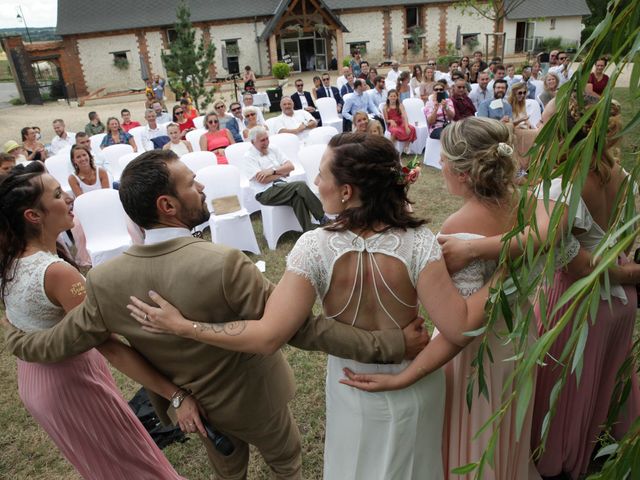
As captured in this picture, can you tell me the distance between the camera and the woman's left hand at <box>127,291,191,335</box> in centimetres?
152

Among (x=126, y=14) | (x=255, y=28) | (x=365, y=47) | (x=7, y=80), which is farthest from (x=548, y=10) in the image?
(x=7, y=80)

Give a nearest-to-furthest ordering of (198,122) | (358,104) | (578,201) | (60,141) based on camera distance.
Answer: (578,201)
(60,141)
(198,122)
(358,104)

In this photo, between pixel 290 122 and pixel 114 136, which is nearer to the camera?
pixel 114 136

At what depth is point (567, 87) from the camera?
3.00 ft

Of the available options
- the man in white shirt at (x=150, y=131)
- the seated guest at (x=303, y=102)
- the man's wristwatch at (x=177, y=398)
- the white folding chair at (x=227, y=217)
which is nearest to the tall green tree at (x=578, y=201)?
the man's wristwatch at (x=177, y=398)

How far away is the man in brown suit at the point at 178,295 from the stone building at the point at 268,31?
97.6 feet

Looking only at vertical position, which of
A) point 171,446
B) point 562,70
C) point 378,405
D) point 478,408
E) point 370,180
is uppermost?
point 562,70

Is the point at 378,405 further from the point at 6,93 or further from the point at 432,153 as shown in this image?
the point at 6,93

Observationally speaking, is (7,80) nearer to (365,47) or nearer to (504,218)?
(365,47)

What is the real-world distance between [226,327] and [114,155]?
7.51 metres

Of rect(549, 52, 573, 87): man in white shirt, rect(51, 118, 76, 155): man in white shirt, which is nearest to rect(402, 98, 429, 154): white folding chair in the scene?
rect(549, 52, 573, 87): man in white shirt

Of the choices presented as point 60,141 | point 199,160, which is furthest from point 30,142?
point 199,160

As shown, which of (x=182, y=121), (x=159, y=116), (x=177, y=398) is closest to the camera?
(x=177, y=398)

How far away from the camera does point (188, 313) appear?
158 centimetres
